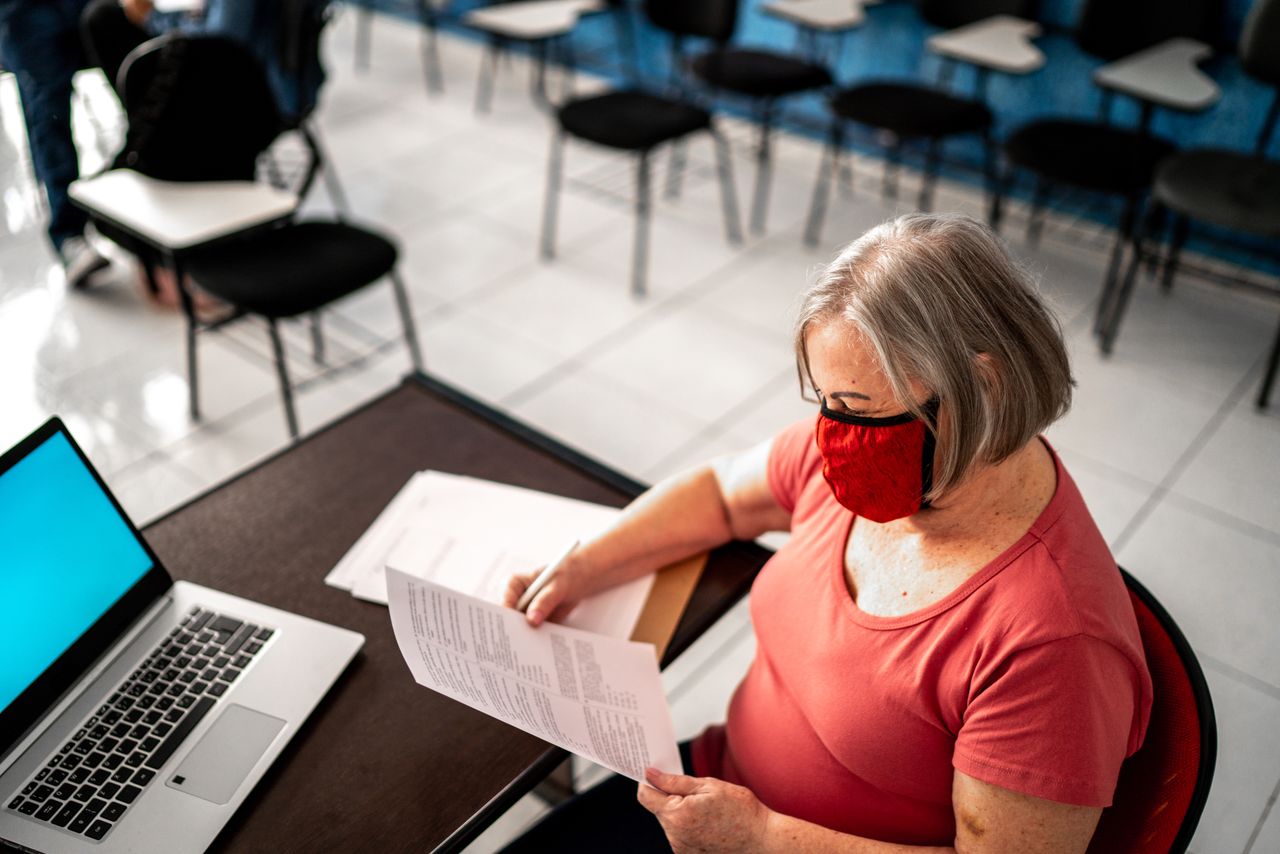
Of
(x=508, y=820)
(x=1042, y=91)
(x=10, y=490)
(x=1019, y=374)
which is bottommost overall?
(x=508, y=820)

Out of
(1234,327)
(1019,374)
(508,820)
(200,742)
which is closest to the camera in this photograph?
(1019,374)

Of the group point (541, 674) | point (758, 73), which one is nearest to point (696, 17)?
point (758, 73)

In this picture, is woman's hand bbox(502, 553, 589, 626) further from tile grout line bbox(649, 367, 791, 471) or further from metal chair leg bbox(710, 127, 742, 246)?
metal chair leg bbox(710, 127, 742, 246)

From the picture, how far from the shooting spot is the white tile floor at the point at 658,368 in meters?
2.20

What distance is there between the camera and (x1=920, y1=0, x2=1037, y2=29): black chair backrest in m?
3.56

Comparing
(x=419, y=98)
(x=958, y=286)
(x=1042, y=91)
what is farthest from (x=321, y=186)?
(x=958, y=286)

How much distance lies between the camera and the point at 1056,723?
85 cm

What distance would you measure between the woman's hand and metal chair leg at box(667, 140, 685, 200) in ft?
10.1

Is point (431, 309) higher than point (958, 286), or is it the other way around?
point (958, 286)

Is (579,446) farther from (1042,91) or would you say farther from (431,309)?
(1042,91)

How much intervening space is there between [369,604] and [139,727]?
28 cm

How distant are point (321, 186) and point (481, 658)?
353 cm

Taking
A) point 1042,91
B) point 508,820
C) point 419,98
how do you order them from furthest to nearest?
point 419,98 < point 1042,91 < point 508,820

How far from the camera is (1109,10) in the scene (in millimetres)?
3295
